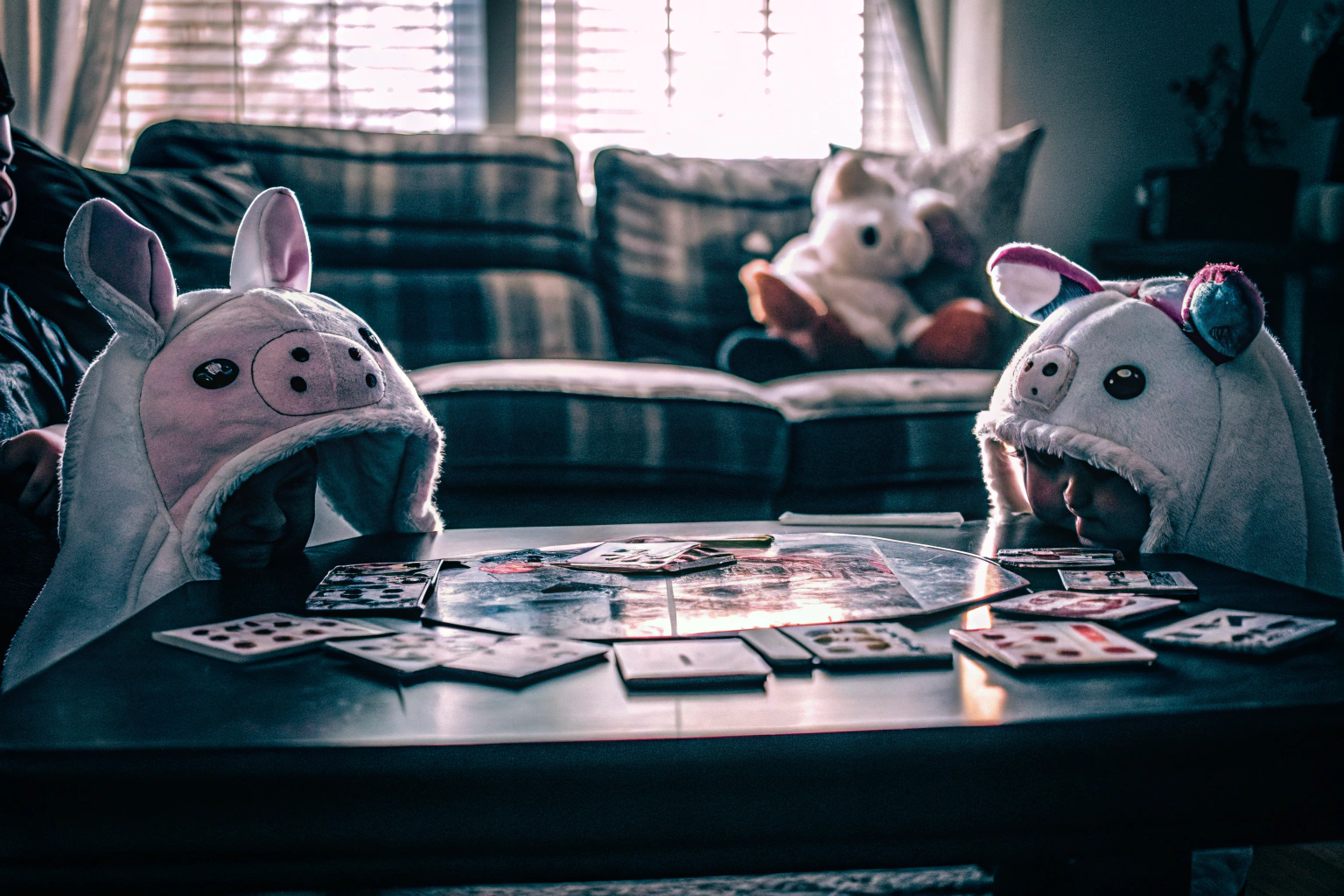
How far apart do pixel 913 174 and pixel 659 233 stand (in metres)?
0.59

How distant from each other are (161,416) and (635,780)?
58 cm

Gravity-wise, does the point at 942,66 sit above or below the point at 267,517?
above

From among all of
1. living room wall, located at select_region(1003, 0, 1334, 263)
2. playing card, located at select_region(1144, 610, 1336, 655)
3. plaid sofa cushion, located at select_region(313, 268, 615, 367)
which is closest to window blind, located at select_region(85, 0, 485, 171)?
plaid sofa cushion, located at select_region(313, 268, 615, 367)

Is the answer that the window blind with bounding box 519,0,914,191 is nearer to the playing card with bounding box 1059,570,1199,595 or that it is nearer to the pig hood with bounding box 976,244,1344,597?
the pig hood with bounding box 976,244,1344,597

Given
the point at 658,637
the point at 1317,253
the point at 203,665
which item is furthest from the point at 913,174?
the point at 203,665

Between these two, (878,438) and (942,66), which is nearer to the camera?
(878,438)

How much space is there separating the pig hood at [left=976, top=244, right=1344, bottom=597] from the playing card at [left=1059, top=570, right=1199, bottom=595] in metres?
0.15

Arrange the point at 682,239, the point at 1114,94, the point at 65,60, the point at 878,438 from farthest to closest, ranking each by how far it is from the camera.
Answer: the point at 1114,94, the point at 65,60, the point at 682,239, the point at 878,438

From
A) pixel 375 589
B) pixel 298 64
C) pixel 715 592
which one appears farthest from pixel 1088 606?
pixel 298 64

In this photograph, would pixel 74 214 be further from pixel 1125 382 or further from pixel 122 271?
pixel 1125 382

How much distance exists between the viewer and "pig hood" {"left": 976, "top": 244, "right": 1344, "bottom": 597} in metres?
0.85

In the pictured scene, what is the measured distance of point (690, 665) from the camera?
499mm

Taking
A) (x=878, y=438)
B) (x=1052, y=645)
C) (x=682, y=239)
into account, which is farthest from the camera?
(x=682, y=239)

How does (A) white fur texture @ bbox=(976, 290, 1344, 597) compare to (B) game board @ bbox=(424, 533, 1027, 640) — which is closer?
(B) game board @ bbox=(424, 533, 1027, 640)
